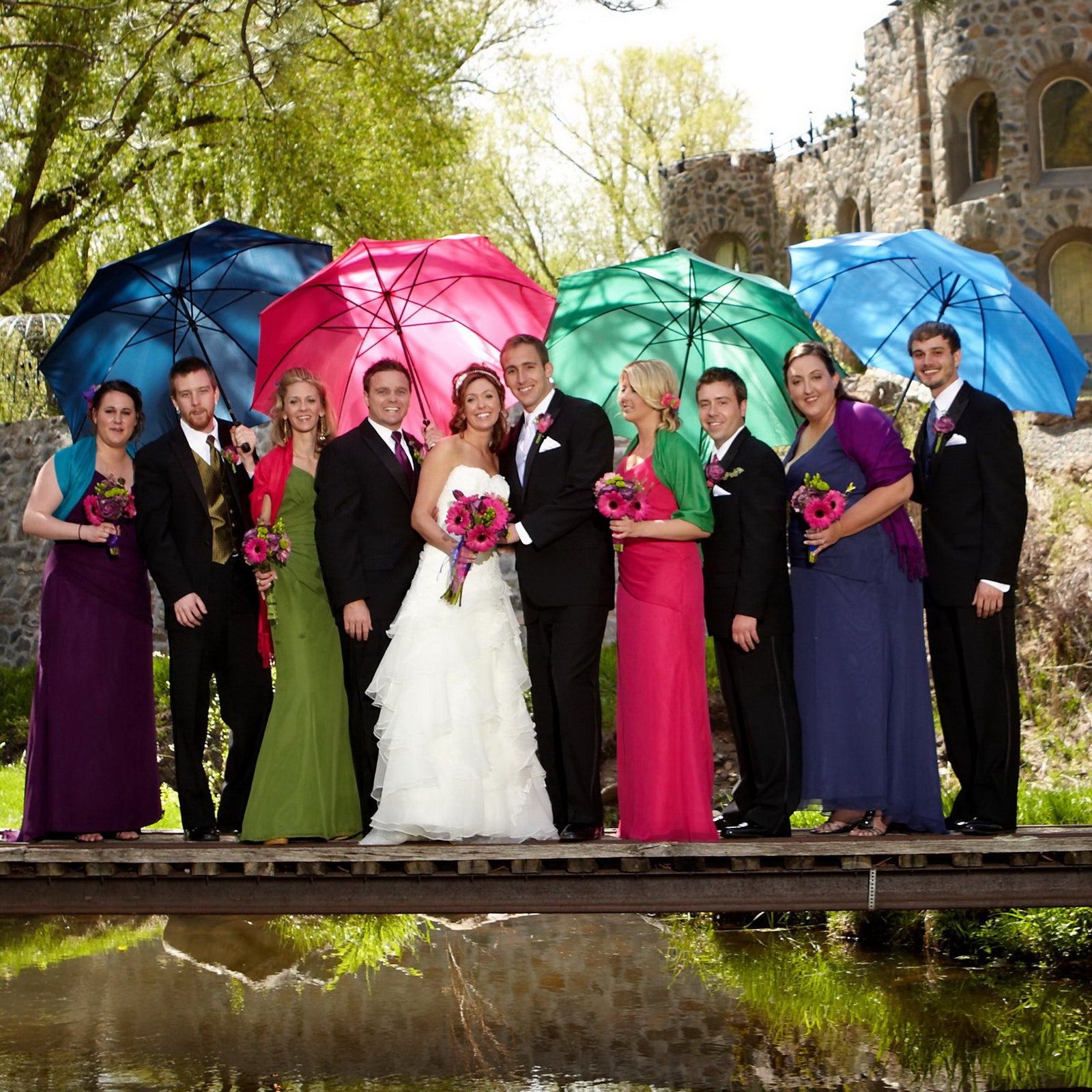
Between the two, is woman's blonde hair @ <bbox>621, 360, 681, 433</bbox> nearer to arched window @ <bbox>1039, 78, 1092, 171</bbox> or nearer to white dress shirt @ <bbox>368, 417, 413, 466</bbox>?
white dress shirt @ <bbox>368, 417, 413, 466</bbox>

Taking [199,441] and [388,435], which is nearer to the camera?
[388,435]

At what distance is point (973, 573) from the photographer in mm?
5801

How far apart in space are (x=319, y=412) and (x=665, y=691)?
5.98 ft

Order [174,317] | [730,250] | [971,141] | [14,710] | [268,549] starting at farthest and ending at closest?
[730,250] → [971,141] → [14,710] → [174,317] → [268,549]

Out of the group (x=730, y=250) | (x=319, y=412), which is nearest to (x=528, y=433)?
(x=319, y=412)

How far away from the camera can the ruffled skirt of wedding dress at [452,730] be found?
571 cm

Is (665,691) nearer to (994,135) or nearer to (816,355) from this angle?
(816,355)

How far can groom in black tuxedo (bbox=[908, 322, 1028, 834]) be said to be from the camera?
Result: 18.9 ft

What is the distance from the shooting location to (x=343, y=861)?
219 inches

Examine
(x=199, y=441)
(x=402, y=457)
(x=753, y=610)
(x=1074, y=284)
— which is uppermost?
(x=1074, y=284)

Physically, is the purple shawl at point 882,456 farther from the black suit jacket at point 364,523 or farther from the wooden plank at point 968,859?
the black suit jacket at point 364,523

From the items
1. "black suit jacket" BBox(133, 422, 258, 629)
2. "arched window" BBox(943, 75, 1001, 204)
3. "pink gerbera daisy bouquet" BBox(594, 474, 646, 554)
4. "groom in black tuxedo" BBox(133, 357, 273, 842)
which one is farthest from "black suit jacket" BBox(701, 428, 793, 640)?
"arched window" BBox(943, 75, 1001, 204)

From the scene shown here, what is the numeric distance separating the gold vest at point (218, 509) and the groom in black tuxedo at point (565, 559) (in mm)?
1236

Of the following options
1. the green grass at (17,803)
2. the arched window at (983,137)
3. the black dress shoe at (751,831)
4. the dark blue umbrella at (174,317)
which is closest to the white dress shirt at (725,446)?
the black dress shoe at (751,831)
